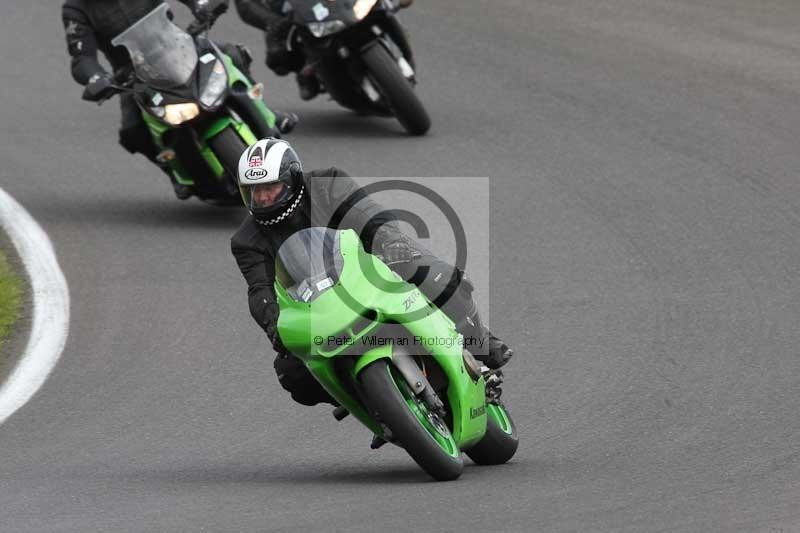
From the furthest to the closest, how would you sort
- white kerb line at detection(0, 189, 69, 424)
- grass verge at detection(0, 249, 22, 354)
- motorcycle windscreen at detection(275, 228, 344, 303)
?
grass verge at detection(0, 249, 22, 354) < white kerb line at detection(0, 189, 69, 424) < motorcycle windscreen at detection(275, 228, 344, 303)

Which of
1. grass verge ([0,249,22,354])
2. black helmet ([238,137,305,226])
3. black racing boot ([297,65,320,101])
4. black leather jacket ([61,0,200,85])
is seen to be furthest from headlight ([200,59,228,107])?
black helmet ([238,137,305,226])

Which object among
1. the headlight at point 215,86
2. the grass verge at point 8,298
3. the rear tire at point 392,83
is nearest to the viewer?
the grass verge at point 8,298

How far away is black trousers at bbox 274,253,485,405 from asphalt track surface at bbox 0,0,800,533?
16.2 inches

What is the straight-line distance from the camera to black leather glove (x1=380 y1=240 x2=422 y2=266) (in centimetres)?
714

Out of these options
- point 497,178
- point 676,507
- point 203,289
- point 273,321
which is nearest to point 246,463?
point 273,321

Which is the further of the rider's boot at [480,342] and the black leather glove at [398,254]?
the rider's boot at [480,342]

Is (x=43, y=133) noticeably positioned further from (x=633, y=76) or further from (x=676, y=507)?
(x=676, y=507)

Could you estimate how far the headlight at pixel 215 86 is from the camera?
38.5ft

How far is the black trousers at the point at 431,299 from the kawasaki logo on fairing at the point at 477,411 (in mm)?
374

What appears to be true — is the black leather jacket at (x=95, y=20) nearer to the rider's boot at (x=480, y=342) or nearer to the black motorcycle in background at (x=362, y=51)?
the black motorcycle in background at (x=362, y=51)

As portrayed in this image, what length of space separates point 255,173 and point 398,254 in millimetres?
718

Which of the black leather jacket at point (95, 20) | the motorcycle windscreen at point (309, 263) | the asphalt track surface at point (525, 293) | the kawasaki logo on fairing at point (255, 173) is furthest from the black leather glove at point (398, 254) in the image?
the black leather jacket at point (95, 20)

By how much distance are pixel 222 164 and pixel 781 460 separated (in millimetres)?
5876

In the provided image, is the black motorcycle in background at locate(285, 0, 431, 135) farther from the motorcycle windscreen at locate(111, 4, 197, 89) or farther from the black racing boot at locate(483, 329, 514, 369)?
the black racing boot at locate(483, 329, 514, 369)
